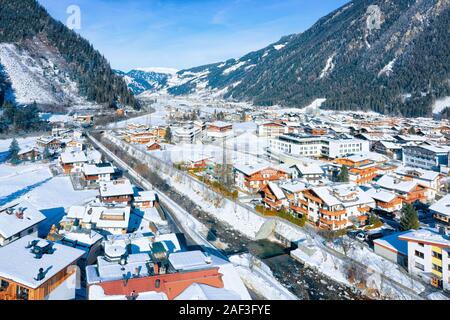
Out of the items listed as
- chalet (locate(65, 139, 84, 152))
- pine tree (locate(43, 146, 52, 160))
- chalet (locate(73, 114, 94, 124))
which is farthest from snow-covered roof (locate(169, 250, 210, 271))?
chalet (locate(73, 114, 94, 124))

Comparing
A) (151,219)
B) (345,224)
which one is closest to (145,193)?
(151,219)

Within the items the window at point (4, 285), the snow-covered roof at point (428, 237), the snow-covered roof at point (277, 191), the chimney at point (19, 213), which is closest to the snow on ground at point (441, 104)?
the snow-covered roof at point (277, 191)

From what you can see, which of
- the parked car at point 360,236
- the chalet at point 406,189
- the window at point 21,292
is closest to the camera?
the window at point 21,292

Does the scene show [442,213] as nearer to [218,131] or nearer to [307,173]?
[307,173]

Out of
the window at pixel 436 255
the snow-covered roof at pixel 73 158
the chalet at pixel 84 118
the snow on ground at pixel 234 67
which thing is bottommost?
the window at pixel 436 255

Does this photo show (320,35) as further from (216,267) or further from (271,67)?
(216,267)

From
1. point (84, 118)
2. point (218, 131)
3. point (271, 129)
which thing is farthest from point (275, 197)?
point (84, 118)

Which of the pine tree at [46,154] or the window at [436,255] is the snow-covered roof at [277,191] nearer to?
the window at [436,255]
